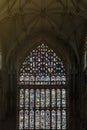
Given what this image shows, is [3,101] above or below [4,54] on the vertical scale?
below

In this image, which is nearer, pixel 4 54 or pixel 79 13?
pixel 79 13

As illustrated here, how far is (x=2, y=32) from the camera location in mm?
48469

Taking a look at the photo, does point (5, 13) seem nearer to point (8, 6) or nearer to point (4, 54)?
point (8, 6)

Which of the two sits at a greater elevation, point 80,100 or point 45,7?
point 45,7

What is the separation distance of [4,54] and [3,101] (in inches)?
160

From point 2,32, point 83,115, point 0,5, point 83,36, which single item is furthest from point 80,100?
point 0,5

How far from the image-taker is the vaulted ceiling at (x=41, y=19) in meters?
42.8

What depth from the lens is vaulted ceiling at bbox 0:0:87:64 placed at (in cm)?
4275

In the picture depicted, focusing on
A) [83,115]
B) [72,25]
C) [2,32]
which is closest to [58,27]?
[72,25]

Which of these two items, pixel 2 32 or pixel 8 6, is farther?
pixel 2 32

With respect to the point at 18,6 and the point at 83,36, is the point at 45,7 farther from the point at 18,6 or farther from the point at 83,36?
the point at 83,36

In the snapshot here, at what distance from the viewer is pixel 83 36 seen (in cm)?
4856

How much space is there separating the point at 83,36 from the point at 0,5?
9.09 metres

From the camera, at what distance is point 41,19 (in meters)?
48.1
